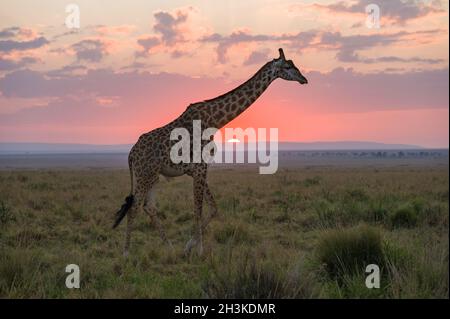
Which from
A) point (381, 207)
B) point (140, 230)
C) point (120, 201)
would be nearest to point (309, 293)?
point (140, 230)

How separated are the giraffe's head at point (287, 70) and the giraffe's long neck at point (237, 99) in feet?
0.43

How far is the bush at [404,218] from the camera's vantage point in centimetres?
1260

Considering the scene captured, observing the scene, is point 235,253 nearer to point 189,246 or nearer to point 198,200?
point 189,246

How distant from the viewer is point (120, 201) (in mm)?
19031

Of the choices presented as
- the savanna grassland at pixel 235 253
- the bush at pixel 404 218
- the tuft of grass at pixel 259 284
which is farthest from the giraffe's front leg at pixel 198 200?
the bush at pixel 404 218

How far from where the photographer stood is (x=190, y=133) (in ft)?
30.8

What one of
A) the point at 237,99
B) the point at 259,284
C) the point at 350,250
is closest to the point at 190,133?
the point at 237,99

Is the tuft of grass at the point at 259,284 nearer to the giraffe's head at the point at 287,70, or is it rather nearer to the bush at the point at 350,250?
the bush at the point at 350,250

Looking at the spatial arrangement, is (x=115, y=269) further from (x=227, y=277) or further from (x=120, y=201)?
(x=120, y=201)

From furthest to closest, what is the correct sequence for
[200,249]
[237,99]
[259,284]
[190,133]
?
[237,99] < [190,133] < [200,249] < [259,284]

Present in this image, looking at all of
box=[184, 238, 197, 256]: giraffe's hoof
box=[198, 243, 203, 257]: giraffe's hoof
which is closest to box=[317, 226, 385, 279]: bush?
box=[198, 243, 203, 257]: giraffe's hoof

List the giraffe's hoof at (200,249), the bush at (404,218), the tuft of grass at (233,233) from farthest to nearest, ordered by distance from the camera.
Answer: the bush at (404,218), the tuft of grass at (233,233), the giraffe's hoof at (200,249)

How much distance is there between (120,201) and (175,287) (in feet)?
40.9

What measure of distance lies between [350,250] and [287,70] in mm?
3410
